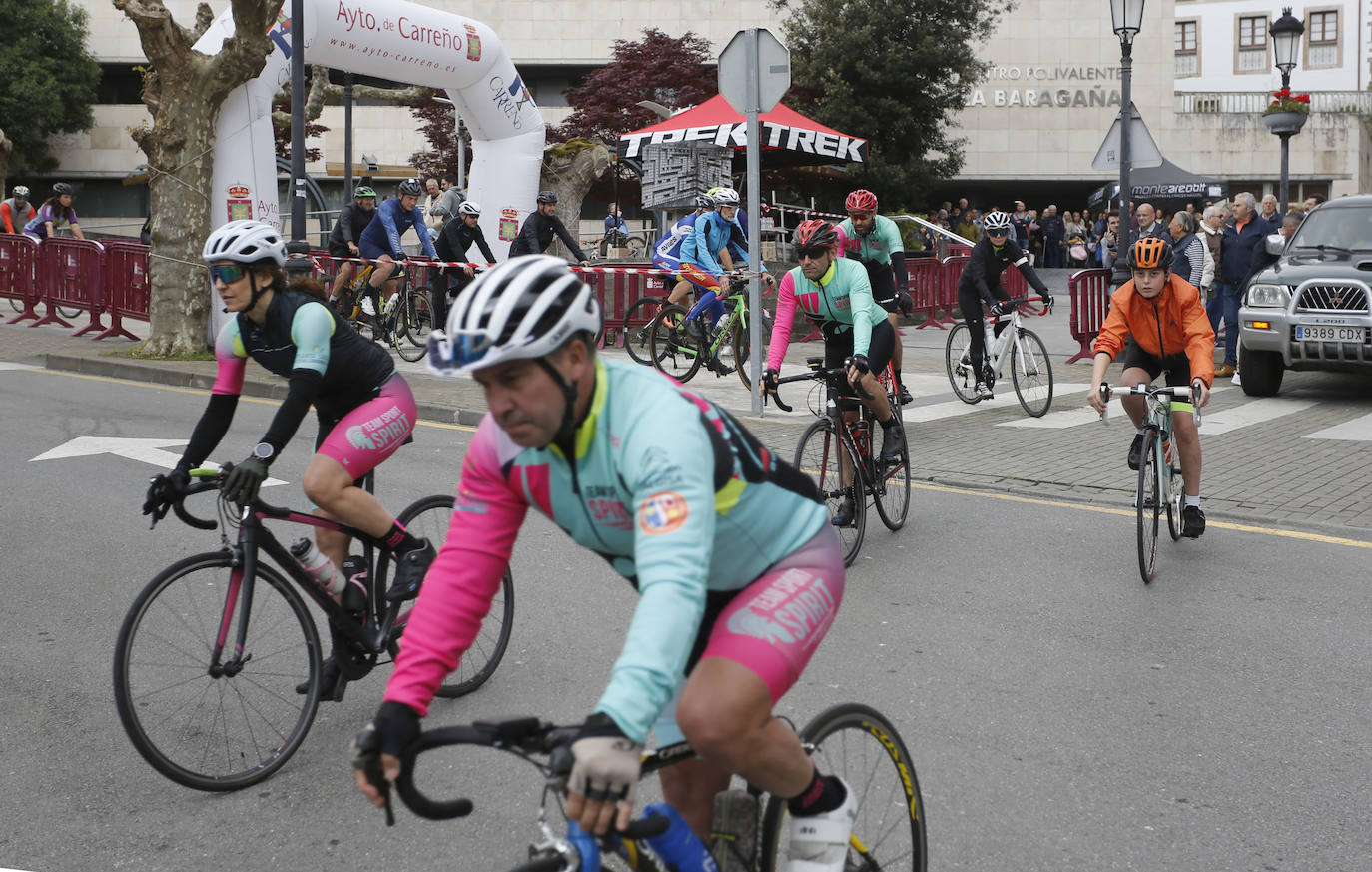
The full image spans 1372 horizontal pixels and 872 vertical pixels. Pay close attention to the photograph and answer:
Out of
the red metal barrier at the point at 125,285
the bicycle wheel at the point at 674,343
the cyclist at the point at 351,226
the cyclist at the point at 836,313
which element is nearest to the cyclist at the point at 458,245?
the cyclist at the point at 351,226

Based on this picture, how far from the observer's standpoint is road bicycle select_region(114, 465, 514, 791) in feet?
13.8

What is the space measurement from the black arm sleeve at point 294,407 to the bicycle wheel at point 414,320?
39.4ft

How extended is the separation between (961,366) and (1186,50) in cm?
5737

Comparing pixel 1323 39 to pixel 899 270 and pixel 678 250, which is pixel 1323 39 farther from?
pixel 899 270

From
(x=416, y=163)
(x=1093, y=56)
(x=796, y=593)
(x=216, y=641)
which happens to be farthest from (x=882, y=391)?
(x=1093, y=56)

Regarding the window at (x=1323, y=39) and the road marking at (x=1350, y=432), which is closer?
the road marking at (x=1350, y=432)

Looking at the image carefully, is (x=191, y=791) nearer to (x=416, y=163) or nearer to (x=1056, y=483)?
(x=1056, y=483)

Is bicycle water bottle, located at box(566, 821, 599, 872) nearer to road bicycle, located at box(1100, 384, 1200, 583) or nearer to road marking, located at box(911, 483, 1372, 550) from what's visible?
road bicycle, located at box(1100, 384, 1200, 583)

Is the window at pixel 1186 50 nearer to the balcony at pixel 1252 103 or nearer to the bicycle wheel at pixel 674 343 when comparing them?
the balcony at pixel 1252 103

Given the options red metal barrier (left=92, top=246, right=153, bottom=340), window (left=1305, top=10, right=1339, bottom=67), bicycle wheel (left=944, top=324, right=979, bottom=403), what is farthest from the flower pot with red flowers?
window (left=1305, top=10, right=1339, bottom=67)

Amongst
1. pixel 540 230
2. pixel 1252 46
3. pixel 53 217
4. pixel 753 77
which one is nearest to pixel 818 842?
pixel 753 77

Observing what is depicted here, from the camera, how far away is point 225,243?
472cm

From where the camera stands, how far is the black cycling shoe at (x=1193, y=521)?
7.55 m

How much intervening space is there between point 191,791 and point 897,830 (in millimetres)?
2358
